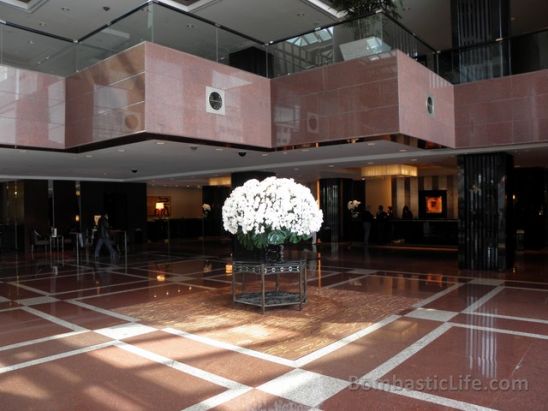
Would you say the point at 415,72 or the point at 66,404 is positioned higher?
the point at 415,72

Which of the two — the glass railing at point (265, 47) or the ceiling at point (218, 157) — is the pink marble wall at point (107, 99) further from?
the ceiling at point (218, 157)

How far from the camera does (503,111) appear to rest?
9.65 metres

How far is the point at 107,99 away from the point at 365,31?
4920 millimetres

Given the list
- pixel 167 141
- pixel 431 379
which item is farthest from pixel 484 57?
pixel 431 379

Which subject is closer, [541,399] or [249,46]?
[541,399]

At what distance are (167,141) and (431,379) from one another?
6208 mm

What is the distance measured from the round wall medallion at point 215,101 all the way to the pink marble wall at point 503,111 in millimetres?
5398

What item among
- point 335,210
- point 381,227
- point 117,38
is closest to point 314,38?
point 117,38

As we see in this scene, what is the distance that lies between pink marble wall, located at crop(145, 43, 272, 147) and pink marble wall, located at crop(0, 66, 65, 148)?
3.03 metres

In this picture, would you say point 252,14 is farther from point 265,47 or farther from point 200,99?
point 200,99

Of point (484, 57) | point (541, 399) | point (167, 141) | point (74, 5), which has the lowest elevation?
point (541, 399)

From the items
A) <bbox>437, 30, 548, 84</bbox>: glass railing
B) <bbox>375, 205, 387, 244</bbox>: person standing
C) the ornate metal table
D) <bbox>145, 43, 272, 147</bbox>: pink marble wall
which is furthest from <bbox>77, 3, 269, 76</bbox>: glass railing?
<bbox>375, 205, 387, 244</bbox>: person standing

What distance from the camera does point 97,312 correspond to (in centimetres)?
680

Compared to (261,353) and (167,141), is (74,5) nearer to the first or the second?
(167,141)
